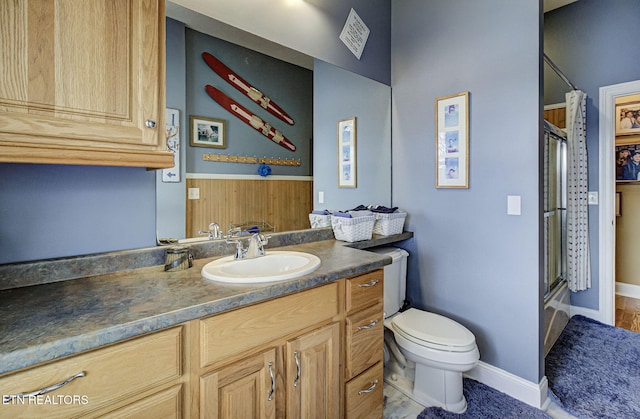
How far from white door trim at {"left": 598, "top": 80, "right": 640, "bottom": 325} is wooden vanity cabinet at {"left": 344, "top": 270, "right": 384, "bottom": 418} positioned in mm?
2685

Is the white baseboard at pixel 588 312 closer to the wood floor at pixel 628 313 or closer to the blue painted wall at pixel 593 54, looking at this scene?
the blue painted wall at pixel 593 54

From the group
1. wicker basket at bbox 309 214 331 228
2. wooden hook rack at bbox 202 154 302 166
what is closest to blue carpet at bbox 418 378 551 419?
wicker basket at bbox 309 214 331 228

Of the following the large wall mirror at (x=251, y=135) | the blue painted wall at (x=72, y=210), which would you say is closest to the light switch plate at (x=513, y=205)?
the large wall mirror at (x=251, y=135)

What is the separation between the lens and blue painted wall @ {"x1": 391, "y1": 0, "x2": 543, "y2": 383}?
1742 millimetres

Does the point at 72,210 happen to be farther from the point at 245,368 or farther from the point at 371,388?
the point at 371,388

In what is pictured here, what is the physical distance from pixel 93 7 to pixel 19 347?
94cm

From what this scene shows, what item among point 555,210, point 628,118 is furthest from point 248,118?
point 628,118

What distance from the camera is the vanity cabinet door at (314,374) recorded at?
1.12 metres

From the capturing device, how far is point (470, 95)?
77.5 inches

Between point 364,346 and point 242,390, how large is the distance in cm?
63

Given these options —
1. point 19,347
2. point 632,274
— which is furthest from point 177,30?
point 632,274

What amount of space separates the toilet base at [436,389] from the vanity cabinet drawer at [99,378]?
1461 mm

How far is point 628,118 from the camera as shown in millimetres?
3471

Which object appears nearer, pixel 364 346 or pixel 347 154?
pixel 364 346
